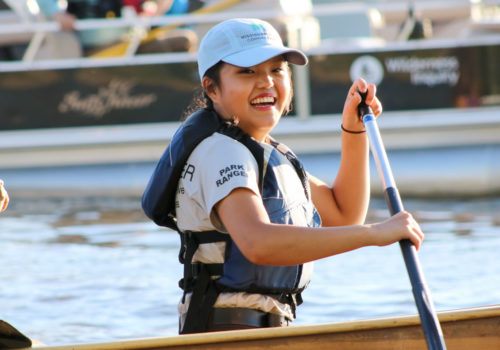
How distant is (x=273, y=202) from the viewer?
236 centimetres

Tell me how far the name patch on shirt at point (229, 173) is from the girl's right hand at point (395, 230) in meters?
0.34

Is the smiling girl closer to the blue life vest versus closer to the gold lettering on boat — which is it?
the blue life vest

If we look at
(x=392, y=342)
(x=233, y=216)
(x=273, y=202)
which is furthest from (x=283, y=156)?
(x=392, y=342)

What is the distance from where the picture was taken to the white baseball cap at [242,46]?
7.64ft

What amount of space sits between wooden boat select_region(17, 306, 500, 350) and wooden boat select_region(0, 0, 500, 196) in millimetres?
5572

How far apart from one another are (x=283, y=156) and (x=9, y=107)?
20.9 ft

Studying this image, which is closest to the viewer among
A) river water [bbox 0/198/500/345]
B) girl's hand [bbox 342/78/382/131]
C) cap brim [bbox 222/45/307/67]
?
cap brim [bbox 222/45/307/67]

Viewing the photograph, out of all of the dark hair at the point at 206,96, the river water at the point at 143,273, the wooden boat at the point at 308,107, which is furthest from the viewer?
the wooden boat at the point at 308,107

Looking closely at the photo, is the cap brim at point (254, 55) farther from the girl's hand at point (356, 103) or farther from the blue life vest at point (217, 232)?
the girl's hand at point (356, 103)

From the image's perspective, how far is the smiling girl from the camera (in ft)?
7.16

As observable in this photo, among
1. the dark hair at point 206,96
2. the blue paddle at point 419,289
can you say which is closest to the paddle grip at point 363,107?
the blue paddle at point 419,289

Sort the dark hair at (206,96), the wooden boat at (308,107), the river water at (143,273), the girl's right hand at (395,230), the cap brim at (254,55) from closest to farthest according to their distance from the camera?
the girl's right hand at (395,230) < the cap brim at (254,55) < the dark hair at (206,96) < the river water at (143,273) < the wooden boat at (308,107)

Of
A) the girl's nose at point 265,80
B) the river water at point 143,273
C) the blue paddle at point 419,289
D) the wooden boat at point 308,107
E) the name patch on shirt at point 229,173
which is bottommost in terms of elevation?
the blue paddle at point 419,289

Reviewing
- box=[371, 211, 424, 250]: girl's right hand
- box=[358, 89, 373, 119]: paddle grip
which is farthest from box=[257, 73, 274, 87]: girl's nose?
box=[371, 211, 424, 250]: girl's right hand
